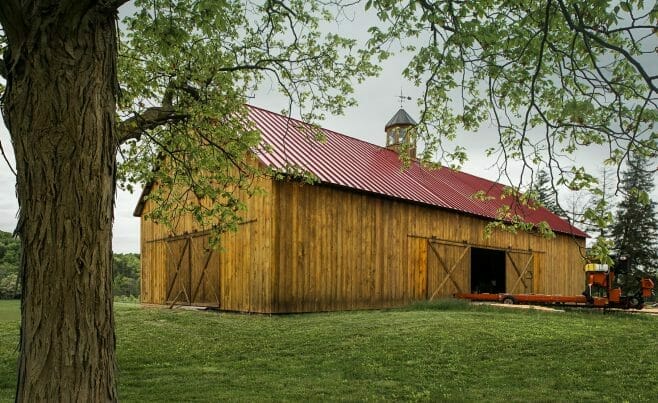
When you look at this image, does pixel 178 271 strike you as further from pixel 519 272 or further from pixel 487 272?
pixel 487 272

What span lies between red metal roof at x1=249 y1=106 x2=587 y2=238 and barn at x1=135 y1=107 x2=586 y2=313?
7cm

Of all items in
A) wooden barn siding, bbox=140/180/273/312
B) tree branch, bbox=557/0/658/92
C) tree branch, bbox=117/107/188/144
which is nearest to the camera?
tree branch, bbox=557/0/658/92

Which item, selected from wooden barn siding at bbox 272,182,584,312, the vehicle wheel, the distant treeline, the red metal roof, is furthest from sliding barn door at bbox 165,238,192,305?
the vehicle wheel

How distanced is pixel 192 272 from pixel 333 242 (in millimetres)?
5427

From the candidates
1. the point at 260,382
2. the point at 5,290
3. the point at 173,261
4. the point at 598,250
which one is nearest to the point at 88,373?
the point at 260,382

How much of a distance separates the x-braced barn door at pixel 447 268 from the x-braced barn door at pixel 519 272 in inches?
126

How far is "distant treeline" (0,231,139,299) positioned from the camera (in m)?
28.2

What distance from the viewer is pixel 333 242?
16156mm

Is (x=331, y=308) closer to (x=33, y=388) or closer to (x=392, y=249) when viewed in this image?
(x=392, y=249)

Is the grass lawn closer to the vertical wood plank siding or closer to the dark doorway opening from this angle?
the vertical wood plank siding

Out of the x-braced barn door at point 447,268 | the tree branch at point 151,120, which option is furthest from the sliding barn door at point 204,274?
the tree branch at point 151,120

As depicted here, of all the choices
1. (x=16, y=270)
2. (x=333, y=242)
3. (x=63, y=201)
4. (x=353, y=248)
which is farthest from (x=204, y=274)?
(x=16, y=270)

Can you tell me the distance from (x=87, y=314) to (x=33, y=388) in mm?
587

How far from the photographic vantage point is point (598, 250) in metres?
5.22
